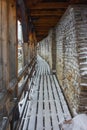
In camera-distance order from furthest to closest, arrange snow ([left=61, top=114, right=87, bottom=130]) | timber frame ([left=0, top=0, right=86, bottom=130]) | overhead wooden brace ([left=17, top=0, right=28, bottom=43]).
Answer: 1. overhead wooden brace ([left=17, top=0, right=28, bottom=43])
2. snow ([left=61, top=114, right=87, bottom=130])
3. timber frame ([left=0, top=0, right=86, bottom=130])

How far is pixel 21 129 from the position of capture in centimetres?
346

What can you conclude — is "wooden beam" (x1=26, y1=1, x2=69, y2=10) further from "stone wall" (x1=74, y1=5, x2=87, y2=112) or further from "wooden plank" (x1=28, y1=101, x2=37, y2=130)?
"wooden plank" (x1=28, y1=101, x2=37, y2=130)

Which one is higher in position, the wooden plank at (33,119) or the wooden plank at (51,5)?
the wooden plank at (51,5)

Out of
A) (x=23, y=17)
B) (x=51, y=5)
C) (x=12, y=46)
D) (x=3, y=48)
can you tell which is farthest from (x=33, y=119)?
(x=51, y=5)

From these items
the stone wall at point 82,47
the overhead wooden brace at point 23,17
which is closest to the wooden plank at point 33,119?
the stone wall at point 82,47

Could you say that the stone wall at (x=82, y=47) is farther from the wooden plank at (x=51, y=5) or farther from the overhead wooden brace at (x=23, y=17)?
the overhead wooden brace at (x=23, y=17)

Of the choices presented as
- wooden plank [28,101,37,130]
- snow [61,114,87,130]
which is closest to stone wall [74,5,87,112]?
snow [61,114,87,130]

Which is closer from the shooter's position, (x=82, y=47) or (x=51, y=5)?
(x=82, y=47)

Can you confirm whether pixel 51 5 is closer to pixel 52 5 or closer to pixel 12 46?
pixel 52 5

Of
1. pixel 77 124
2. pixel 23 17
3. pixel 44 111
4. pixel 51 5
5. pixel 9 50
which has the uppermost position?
pixel 51 5

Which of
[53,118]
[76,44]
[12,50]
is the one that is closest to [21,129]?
[53,118]

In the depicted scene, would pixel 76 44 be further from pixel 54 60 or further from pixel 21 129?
pixel 54 60

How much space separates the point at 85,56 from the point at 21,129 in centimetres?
146

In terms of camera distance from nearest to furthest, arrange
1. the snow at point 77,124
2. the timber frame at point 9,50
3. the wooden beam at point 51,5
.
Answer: the timber frame at point 9,50 → the snow at point 77,124 → the wooden beam at point 51,5
